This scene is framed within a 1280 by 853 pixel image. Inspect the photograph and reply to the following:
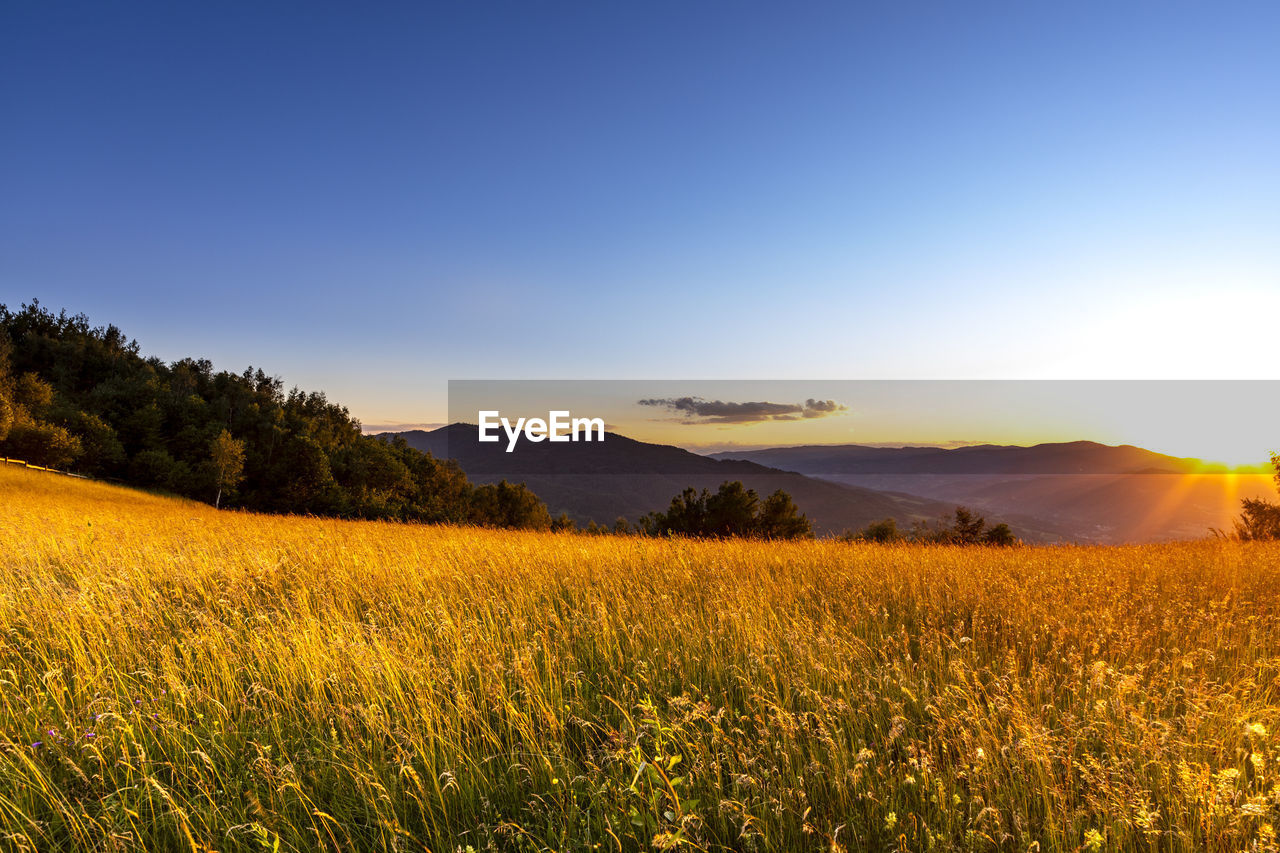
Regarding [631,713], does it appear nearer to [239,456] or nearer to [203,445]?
A: [239,456]

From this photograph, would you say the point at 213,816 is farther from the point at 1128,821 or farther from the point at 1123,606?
the point at 1123,606

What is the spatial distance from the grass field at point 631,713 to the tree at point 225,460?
142ft

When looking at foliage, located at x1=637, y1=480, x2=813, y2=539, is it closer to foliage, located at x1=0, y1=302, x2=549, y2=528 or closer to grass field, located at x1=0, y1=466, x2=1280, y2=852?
foliage, located at x1=0, y1=302, x2=549, y2=528

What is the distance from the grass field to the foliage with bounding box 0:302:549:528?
37111 mm

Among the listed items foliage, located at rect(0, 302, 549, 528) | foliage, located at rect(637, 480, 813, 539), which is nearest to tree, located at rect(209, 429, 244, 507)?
foliage, located at rect(0, 302, 549, 528)

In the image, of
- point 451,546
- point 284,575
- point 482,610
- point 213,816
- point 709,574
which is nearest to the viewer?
point 213,816

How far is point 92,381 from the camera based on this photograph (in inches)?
2717

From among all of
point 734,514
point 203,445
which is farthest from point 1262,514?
point 203,445

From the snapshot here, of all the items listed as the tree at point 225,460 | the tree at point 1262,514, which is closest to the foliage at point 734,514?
the tree at point 1262,514

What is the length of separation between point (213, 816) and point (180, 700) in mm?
1216

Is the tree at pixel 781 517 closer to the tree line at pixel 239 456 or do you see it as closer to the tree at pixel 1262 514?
the tree line at pixel 239 456

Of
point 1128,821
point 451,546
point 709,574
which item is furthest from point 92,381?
point 1128,821

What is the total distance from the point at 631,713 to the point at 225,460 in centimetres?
5020

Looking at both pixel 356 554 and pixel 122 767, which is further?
pixel 356 554
